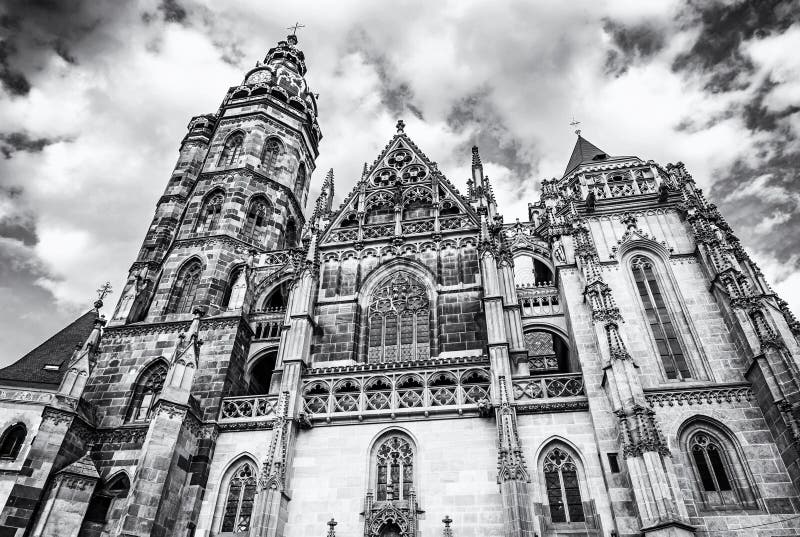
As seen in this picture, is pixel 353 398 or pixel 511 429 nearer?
pixel 511 429

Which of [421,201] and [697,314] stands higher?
[421,201]

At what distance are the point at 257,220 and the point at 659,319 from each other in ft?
60.0

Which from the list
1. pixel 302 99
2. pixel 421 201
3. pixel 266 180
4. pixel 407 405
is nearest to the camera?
pixel 407 405

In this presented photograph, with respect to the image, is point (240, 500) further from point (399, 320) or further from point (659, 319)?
point (659, 319)

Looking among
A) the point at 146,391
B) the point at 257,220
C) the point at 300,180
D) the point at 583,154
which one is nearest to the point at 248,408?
the point at 146,391

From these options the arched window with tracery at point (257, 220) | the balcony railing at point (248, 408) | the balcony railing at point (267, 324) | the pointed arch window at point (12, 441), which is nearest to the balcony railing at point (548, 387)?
the balcony railing at point (248, 408)

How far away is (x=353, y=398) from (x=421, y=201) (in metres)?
9.80

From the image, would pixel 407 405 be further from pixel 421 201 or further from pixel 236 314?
pixel 421 201

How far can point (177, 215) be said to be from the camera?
1187 inches

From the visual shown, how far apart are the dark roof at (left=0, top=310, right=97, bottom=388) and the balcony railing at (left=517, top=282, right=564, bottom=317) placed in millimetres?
17517

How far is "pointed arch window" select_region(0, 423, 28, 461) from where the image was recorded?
17.5 metres

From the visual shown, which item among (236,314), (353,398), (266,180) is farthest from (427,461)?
(266,180)

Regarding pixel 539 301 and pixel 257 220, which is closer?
pixel 539 301

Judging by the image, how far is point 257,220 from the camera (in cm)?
2722
